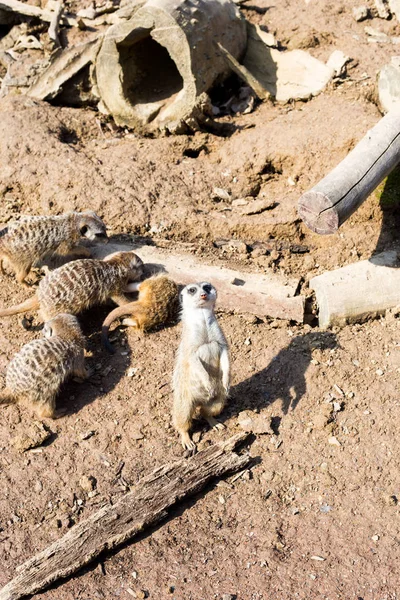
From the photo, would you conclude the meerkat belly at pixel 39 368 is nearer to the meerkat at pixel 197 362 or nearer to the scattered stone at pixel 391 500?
the meerkat at pixel 197 362

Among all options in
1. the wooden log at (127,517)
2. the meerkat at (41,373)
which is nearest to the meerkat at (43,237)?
the meerkat at (41,373)

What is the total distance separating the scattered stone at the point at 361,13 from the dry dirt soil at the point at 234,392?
3.12ft

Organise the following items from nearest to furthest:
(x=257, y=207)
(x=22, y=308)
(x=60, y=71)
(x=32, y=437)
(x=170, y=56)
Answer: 1. (x=32, y=437)
2. (x=22, y=308)
3. (x=257, y=207)
4. (x=170, y=56)
5. (x=60, y=71)

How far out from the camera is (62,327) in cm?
468

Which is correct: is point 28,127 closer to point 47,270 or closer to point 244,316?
point 47,270

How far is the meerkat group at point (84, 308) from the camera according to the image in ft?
13.8

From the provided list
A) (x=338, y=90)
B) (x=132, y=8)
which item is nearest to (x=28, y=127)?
(x=132, y=8)

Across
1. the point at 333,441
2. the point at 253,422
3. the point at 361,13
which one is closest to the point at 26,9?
the point at 361,13

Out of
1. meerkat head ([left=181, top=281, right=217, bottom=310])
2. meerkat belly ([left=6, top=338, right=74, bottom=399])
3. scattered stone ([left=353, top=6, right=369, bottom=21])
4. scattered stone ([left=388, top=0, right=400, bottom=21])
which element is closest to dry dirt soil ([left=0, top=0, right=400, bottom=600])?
meerkat belly ([left=6, top=338, right=74, bottom=399])

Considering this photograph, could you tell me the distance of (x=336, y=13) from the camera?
7.97 meters

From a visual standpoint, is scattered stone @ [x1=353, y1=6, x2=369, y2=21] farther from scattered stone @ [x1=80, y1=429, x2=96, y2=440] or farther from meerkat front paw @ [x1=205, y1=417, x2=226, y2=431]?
scattered stone @ [x1=80, y1=429, x2=96, y2=440]

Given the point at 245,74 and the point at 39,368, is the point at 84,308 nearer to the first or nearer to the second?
the point at 39,368

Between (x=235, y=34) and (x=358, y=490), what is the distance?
5152 mm

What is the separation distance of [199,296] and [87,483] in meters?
1.25
